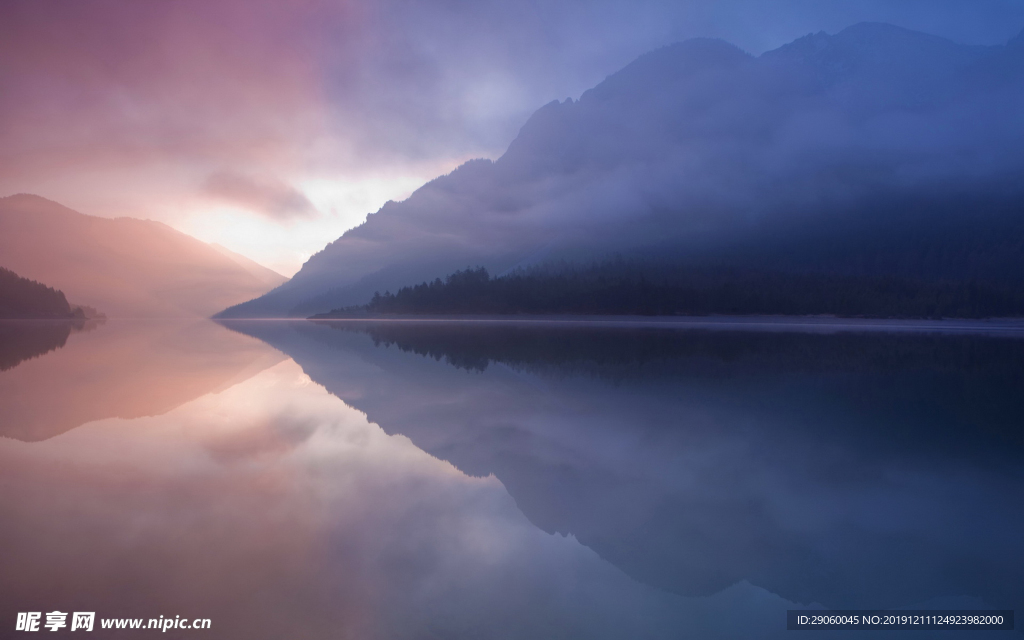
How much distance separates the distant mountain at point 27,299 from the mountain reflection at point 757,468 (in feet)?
302

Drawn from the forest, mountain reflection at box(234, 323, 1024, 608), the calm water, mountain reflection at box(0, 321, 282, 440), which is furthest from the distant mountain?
mountain reflection at box(234, 323, 1024, 608)

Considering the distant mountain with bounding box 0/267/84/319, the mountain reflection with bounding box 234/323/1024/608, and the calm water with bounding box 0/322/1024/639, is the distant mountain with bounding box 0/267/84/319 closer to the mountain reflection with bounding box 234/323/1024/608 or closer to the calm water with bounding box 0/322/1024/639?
the calm water with bounding box 0/322/1024/639

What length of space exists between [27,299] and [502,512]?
103 m

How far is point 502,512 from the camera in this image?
466cm

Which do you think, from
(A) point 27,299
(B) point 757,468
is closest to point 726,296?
(B) point 757,468

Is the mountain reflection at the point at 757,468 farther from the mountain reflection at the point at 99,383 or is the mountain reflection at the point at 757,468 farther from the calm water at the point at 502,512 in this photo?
the mountain reflection at the point at 99,383

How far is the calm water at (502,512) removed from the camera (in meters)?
3.28

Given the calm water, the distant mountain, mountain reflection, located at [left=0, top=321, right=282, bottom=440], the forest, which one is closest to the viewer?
the calm water

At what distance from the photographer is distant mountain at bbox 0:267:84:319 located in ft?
243

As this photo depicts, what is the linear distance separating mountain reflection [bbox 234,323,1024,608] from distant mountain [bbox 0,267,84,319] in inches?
3622

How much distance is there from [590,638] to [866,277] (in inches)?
3756

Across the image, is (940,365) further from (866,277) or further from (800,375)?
(866,277)

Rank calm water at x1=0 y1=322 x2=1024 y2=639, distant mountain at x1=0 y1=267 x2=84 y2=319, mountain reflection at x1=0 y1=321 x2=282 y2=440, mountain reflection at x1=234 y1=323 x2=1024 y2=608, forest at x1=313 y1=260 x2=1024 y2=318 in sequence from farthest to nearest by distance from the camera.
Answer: distant mountain at x1=0 y1=267 x2=84 y2=319 → forest at x1=313 y1=260 x2=1024 y2=318 → mountain reflection at x1=0 y1=321 x2=282 y2=440 → mountain reflection at x1=234 y1=323 x2=1024 y2=608 → calm water at x1=0 y1=322 x2=1024 y2=639

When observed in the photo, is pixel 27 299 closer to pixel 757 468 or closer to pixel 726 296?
pixel 726 296
